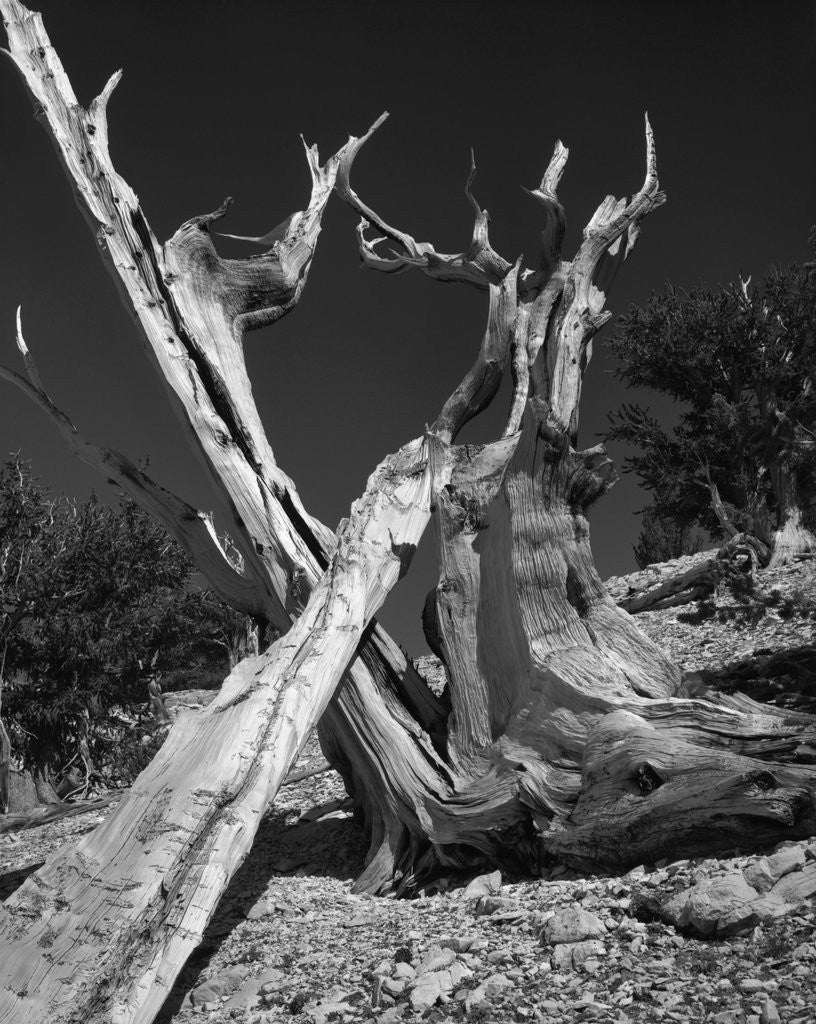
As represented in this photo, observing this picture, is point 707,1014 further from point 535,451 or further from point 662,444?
point 662,444

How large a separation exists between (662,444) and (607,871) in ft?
53.6

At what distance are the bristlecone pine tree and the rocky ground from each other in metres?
0.38

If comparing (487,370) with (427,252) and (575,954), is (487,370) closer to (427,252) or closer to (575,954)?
(427,252)

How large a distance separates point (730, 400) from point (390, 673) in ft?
51.2

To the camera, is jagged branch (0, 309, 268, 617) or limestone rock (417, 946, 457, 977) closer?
limestone rock (417, 946, 457, 977)

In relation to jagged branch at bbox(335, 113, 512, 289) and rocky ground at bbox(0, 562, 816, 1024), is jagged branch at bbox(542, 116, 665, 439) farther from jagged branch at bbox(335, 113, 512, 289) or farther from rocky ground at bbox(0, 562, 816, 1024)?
rocky ground at bbox(0, 562, 816, 1024)

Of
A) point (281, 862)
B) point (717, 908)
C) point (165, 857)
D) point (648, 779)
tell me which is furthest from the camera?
point (281, 862)

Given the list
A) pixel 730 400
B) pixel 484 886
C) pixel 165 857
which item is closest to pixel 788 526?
pixel 730 400

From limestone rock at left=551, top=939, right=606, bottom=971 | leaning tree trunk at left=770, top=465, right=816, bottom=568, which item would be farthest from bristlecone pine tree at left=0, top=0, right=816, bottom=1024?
leaning tree trunk at left=770, top=465, right=816, bottom=568

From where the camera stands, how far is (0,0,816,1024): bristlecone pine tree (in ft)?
11.5

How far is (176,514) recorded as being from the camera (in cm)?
676

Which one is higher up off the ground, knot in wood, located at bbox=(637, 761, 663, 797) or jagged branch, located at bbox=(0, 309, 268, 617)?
jagged branch, located at bbox=(0, 309, 268, 617)

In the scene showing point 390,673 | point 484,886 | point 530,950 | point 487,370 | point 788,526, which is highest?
point 788,526

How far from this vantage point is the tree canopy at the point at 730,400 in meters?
17.6
